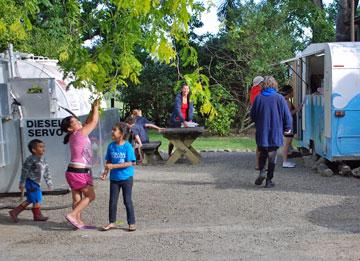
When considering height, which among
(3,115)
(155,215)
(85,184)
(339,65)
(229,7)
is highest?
(229,7)

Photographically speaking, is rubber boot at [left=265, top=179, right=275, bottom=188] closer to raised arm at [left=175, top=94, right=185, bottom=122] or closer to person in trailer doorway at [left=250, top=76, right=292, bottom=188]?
person in trailer doorway at [left=250, top=76, right=292, bottom=188]

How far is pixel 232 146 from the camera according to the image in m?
17.2

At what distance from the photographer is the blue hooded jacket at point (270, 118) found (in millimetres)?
9812

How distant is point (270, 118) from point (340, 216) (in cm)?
260

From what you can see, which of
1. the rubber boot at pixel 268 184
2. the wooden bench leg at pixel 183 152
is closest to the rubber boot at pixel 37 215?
the rubber boot at pixel 268 184

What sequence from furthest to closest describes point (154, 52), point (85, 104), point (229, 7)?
point (229, 7) < point (85, 104) < point (154, 52)

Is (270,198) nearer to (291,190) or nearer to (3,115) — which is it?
(291,190)

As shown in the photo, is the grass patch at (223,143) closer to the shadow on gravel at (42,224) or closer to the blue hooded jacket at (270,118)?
the blue hooded jacket at (270,118)

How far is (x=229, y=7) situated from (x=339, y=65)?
1284cm

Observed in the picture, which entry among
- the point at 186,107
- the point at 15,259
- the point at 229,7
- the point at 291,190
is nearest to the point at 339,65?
the point at 291,190

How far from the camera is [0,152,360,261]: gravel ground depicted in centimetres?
614

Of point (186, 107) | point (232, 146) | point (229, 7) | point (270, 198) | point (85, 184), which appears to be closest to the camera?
point (85, 184)

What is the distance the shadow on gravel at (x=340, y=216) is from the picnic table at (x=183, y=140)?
4931 millimetres

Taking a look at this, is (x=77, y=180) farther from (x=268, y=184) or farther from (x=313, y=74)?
(x=313, y=74)
